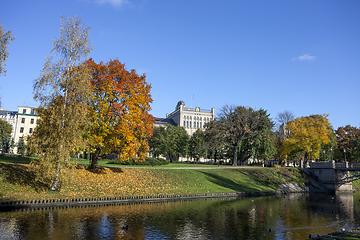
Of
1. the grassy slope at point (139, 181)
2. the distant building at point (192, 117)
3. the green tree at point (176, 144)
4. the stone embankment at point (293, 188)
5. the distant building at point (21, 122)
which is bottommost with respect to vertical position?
the stone embankment at point (293, 188)

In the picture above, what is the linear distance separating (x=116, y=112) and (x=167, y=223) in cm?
1795

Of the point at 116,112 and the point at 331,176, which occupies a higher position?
the point at 116,112

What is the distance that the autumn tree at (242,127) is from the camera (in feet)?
218

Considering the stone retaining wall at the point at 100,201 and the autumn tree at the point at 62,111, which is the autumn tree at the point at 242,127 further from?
the autumn tree at the point at 62,111

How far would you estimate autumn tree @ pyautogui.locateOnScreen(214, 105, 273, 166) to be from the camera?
66562 mm

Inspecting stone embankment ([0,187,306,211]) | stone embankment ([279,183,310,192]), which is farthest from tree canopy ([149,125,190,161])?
stone embankment ([0,187,306,211])

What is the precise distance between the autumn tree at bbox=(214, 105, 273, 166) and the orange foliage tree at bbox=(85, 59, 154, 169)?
3376 cm

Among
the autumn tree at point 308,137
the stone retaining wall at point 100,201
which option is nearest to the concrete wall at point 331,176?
the autumn tree at point 308,137

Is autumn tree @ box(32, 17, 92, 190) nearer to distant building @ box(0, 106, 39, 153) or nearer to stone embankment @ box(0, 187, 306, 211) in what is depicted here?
stone embankment @ box(0, 187, 306, 211)

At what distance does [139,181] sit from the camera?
126ft

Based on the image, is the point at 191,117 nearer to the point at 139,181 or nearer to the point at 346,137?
the point at 346,137

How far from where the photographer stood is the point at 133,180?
1502 inches

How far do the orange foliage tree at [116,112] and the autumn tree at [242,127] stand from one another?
3376 centimetres

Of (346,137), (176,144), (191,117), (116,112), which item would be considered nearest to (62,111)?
(116,112)
